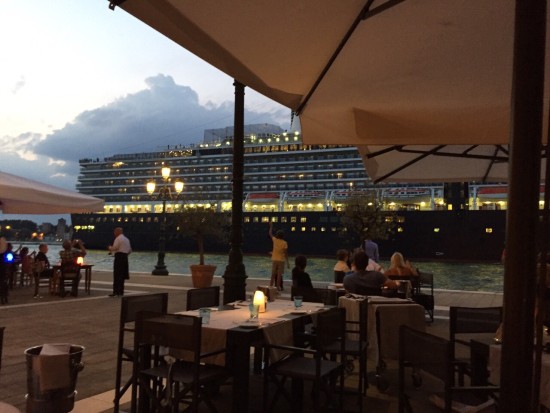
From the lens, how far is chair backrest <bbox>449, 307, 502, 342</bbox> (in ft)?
11.2

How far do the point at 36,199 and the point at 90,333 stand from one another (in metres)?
2.04

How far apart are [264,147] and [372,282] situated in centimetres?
Answer: 4209

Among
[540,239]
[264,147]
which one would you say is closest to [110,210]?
[264,147]

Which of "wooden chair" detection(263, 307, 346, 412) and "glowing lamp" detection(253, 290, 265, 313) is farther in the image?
"glowing lamp" detection(253, 290, 265, 313)

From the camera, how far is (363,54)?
2561 millimetres

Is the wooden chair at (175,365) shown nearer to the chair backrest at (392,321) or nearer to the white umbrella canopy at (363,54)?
the white umbrella canopy at (363,54)

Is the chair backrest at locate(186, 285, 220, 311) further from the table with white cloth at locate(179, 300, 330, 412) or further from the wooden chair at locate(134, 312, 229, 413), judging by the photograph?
the wooden chair at locate(134, 312, 229, 413)

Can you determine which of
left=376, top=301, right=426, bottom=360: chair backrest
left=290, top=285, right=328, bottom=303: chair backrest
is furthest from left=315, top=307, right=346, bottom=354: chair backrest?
left=290, top=285, right=328, bottom=303: chair backrest

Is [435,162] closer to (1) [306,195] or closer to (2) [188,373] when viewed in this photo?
(2) [188,373]

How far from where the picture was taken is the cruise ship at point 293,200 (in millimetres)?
33375

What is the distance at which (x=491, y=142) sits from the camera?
384cm

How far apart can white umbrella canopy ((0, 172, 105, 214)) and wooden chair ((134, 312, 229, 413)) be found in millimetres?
Result: 4006

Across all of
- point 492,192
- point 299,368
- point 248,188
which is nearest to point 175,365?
point 299,368

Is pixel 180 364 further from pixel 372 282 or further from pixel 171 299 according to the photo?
pixel 171 299
